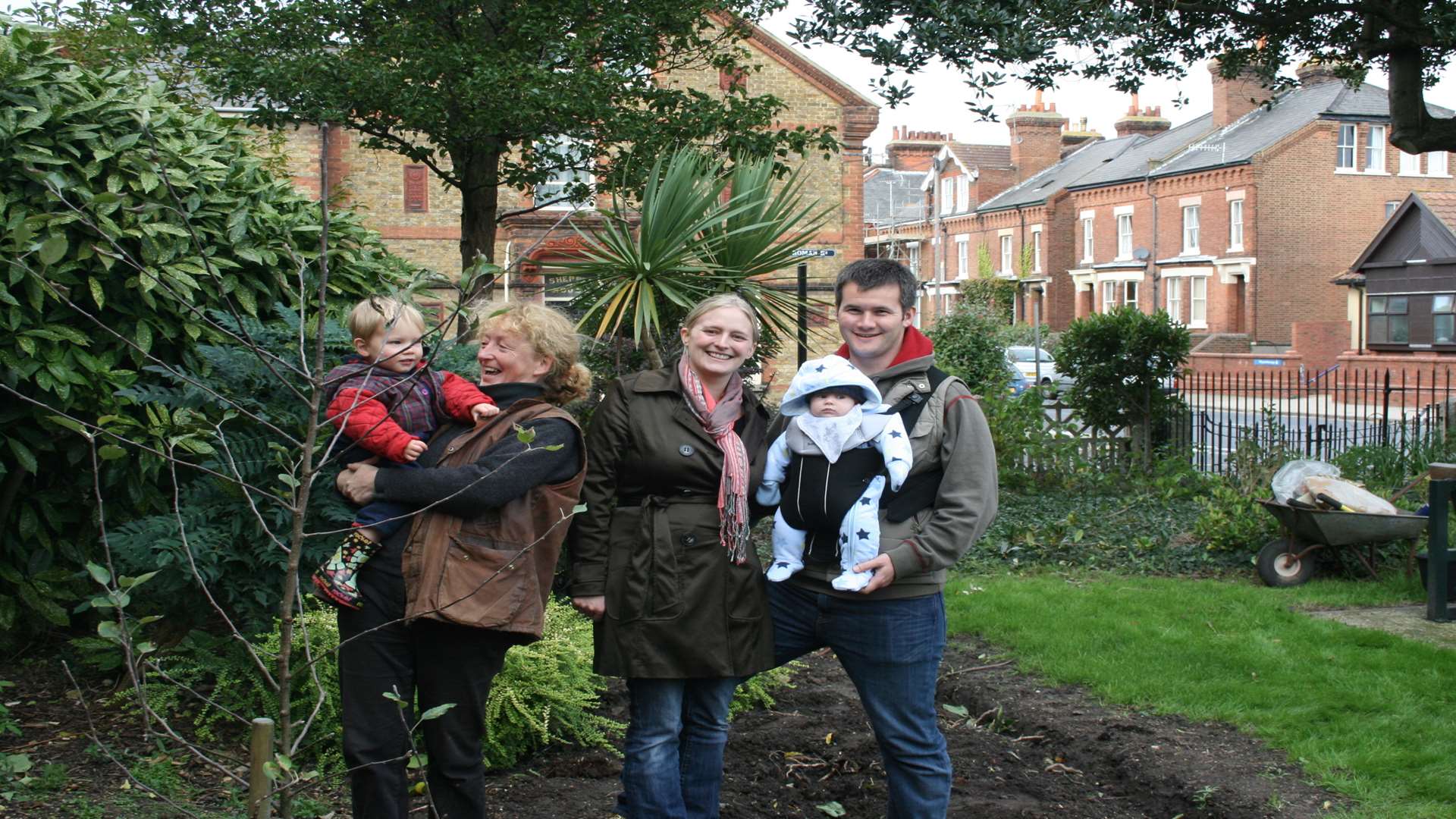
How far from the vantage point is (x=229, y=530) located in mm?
3188

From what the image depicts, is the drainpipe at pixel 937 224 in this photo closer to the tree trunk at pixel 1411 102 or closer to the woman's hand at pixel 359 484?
the tree trunk at pixel 1411 102

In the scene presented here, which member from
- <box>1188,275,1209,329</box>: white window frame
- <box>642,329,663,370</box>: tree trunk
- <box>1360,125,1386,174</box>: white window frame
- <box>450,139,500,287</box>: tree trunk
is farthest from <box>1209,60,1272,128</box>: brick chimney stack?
<box>642,329,663,370</box>: tree trunk

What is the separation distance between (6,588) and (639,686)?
9.81ft

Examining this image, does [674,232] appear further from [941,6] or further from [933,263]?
[933,263]

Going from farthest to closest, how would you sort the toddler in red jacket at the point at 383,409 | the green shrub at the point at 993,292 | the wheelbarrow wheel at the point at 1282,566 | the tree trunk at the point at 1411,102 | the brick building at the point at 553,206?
1. the green shrub at the point at 993,292
2. the brick building at the point at 553,206
3. the tree trunk at the point at 1411,102
4. the wheelbarrow wheel at the point at 1282,566
5. the toddler in red jacket at the point at 383,409

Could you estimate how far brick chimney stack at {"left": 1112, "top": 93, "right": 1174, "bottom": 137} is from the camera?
51.9m

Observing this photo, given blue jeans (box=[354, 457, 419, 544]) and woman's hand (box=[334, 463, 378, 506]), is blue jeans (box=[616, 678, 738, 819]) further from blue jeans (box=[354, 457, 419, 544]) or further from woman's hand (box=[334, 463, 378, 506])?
woman's hand (box=[334, 463, 378, 506])

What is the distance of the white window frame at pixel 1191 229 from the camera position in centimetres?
4338

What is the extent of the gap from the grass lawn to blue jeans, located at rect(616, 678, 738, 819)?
214 cm

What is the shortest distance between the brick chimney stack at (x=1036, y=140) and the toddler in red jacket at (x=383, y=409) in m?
55.3

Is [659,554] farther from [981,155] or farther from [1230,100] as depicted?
[981,155]

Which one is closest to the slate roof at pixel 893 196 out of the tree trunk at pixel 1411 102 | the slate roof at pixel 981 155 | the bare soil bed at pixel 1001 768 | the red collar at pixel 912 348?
the slate roof at pixel 981 155

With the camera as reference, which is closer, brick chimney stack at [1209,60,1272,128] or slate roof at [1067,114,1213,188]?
brick chimney stack at [1209,60,1272,128]

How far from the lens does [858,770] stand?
14.7 ft
